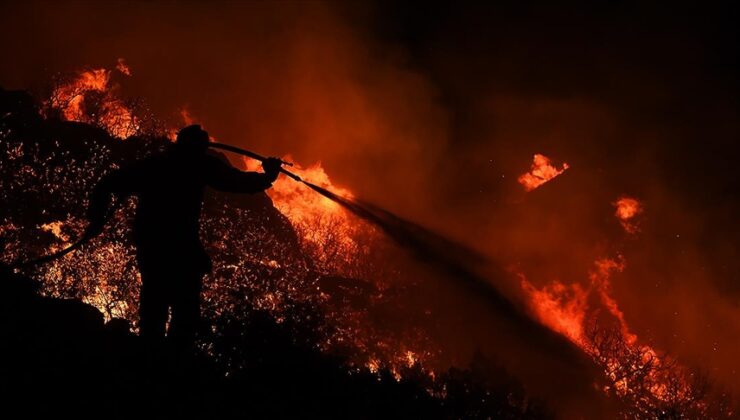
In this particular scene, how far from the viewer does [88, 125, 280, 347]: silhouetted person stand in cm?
589

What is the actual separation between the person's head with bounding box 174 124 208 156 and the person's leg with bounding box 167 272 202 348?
1368mm

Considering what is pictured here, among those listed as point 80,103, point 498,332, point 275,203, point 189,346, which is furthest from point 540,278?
point 189,346

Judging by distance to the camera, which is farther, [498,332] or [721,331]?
→ [721,331]

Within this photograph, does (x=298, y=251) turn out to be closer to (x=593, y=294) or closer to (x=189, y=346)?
(x=593, y=294)

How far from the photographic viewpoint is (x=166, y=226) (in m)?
5.89

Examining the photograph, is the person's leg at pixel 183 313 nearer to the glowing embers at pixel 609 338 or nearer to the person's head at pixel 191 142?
the person's head at pixel 191 142

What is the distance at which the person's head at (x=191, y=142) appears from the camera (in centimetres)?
593

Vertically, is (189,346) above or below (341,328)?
below

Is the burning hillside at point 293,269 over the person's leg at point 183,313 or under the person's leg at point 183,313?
over

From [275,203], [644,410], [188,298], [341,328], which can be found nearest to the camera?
[188,298]

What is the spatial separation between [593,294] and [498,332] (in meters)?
30.8

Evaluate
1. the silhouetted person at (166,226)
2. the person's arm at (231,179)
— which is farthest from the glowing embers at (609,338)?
the silhouetted person at (166,226)

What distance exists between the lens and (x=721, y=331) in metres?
60.0

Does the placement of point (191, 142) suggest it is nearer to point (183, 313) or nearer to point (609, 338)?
point (183, 313)
